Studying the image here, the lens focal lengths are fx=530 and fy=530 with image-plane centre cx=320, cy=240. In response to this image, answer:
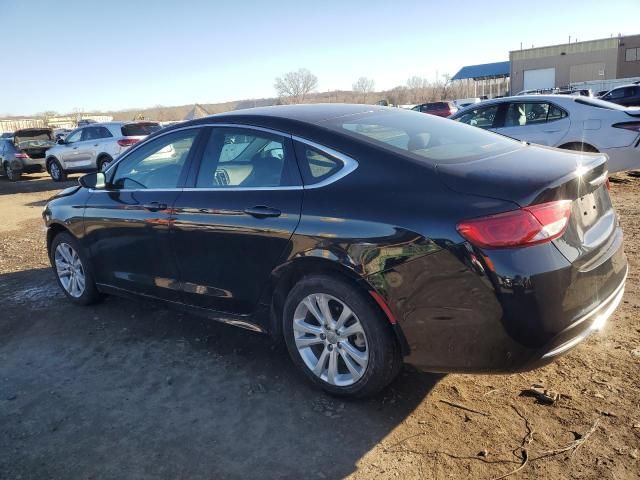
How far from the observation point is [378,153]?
291 cm

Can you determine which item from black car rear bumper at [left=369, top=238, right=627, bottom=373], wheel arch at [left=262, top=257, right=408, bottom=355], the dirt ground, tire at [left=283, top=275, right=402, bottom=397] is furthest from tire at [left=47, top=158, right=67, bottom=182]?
black car rear bumper at [left=369, top=238, right=627, bottom=373]

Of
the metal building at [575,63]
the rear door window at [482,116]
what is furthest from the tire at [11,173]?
the metal building at [575,63]

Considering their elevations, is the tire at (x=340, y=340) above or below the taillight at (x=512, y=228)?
below

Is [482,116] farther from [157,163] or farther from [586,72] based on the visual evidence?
[586,72]

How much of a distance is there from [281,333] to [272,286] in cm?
33

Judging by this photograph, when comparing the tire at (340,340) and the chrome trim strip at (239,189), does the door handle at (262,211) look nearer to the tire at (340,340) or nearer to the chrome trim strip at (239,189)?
the chrome trim strip at (239,189)

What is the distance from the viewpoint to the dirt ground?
8.46 feet

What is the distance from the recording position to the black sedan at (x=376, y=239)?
8.11 ft

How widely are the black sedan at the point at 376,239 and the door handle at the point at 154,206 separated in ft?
0.04

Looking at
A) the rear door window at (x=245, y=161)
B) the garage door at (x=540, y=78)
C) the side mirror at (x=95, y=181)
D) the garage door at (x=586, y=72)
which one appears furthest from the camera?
the garage door at (x=540, y=78)

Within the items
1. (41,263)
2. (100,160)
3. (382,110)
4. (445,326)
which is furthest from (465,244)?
(100,160)

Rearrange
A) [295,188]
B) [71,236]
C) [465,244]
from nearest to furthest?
1. [465,244]
2. [295,188]
3. [71,236]

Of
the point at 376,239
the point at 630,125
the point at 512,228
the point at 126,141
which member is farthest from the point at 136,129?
the point at 512,228

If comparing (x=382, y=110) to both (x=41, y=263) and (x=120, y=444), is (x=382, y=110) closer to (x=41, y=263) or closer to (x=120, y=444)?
(x=120, y=444)
